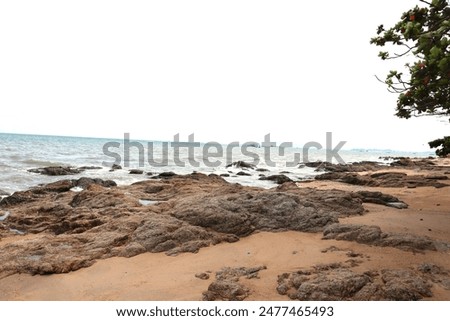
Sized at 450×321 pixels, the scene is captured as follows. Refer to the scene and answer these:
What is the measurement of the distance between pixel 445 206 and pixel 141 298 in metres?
11.0

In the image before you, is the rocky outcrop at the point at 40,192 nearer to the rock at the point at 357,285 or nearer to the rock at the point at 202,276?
the rock at the point at 202,276

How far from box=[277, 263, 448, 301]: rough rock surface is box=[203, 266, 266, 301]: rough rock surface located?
564 mm

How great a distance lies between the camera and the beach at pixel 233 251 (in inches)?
188

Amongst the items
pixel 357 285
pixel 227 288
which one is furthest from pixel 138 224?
pixel 357 285

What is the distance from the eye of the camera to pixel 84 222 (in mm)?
8547

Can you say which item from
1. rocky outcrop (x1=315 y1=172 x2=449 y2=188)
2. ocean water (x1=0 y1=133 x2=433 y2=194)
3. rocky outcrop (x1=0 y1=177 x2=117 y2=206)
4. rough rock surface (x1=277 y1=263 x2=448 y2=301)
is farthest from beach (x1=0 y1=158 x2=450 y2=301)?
ocean water (x1=0 y1=133 x2=433 y2=194)

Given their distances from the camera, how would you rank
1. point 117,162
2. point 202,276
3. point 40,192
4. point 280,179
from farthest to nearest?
point 117,162
point 280,179
point 40,192
point 202,276

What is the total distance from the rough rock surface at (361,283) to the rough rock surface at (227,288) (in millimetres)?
564

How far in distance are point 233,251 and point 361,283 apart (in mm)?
2684

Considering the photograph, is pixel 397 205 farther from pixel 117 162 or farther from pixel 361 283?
pixel 117 162

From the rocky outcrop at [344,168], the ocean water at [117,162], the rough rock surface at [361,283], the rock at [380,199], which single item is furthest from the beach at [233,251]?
the rocky outcrop at [344,168]

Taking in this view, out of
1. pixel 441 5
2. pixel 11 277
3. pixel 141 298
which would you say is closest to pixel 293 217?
pixel 141 298

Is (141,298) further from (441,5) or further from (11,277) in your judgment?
(441,5)

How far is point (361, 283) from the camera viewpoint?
4.61 metres
